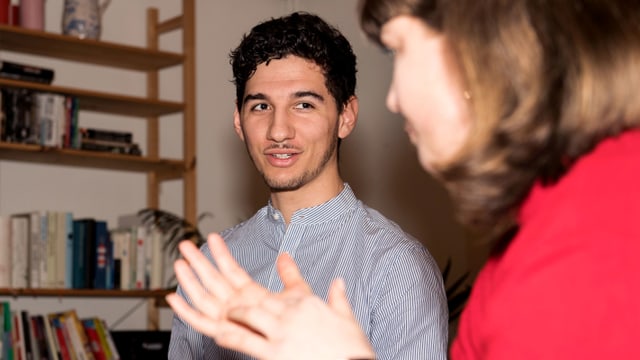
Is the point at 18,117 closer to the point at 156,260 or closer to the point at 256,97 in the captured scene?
the point at 156,260

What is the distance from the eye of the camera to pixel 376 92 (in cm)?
464

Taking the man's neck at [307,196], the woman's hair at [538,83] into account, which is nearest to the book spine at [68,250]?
the man's neck at [307,196]

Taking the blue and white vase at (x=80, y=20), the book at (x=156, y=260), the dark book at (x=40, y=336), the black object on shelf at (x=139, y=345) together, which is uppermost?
the blue and white vase at (x=80, y=20)

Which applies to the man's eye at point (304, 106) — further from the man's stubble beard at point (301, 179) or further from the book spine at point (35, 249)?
the book spine at point (35, 249)

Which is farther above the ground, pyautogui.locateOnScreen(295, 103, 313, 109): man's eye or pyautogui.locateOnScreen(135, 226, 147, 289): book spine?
pyautogui.locateOnScreen(295, 103, 313, 109): man's eye

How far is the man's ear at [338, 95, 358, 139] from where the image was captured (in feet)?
7.19

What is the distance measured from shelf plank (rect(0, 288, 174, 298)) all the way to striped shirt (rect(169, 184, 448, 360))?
1393mm

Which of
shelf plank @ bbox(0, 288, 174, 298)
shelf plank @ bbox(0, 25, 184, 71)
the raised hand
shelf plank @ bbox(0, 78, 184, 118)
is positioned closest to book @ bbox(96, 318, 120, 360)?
shelf plank @ bbox(0, 288, 174, 298)

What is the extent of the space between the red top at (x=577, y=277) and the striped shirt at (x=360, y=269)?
106 cm

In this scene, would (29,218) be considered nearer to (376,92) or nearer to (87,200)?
(87,200)

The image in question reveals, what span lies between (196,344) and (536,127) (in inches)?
58.9

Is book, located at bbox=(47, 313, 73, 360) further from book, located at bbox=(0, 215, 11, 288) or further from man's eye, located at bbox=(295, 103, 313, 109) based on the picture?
man's eye, located at bbox=(295, 103, 313, 109)

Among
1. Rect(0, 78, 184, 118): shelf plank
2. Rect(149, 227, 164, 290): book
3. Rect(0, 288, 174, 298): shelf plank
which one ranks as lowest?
Rect(0, 288, 174, 298): shelf plank

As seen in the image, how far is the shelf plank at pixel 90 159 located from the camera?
11.4ft
